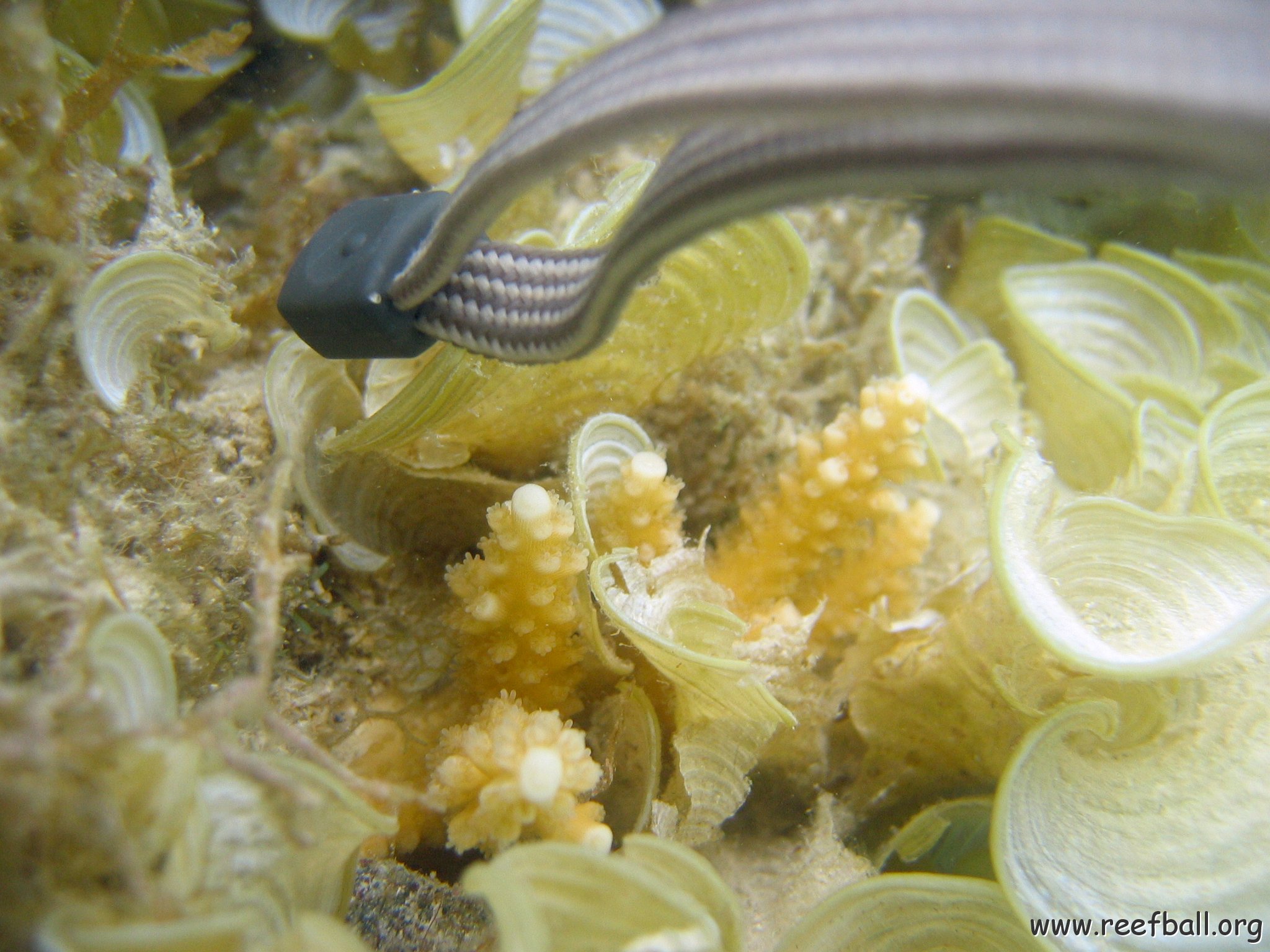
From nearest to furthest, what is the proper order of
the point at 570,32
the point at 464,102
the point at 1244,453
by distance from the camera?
the point at 1244,453
the point at 464,102
the point at 570,32

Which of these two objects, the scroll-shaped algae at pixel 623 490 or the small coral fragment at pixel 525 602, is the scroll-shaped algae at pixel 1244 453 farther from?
the small coral fragment at pixel 525 602

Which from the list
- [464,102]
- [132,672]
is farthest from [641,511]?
[464,102]

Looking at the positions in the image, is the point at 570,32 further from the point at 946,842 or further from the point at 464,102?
the point at 946,842

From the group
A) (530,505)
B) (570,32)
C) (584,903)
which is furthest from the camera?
(570,32)

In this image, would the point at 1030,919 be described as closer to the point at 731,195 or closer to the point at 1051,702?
the point at 1051,702

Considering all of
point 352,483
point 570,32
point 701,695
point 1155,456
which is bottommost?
point 701,695

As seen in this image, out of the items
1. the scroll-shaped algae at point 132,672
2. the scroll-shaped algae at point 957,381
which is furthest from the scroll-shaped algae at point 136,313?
the scroll-shaped algae at point 957,381

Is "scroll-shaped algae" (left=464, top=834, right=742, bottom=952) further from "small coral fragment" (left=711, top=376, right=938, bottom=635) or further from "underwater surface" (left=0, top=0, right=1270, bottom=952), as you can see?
"small coral fragment" (left=711, top=376, right=938, bottom=635)
